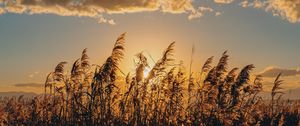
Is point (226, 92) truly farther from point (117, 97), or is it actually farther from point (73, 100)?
point (73, 100)

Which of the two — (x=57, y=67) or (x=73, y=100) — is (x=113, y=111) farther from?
(x=57, y=67)

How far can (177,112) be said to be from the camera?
17.3 m

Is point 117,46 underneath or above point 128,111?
above

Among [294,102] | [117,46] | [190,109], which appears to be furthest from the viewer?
[294,102]

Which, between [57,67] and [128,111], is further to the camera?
[57,67]

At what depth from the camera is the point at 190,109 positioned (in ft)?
57.8

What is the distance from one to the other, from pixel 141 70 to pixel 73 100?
2.45 metres

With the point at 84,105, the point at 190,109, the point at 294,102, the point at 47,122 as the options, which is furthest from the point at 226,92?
the point at 294,102

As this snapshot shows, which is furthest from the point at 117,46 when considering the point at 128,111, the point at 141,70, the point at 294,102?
the point at 294,102

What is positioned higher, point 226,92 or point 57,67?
point 57,67

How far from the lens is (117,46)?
16.5 metres

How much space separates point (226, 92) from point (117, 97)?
3930 millimetres

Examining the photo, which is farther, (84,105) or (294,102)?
(294,102)

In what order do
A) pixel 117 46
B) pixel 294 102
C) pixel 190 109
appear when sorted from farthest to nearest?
1. pixel 294 102
2. pixel 190 109
3. pixel 117 46
